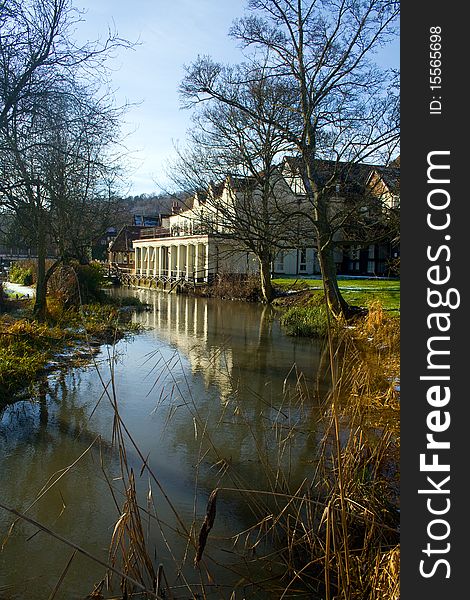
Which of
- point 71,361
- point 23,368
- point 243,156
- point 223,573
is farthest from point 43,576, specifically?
point 243,156

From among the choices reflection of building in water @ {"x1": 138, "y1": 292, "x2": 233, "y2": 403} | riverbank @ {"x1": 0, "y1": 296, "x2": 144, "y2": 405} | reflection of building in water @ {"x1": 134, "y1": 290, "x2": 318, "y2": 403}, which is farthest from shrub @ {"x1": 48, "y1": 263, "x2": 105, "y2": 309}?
reflection of building in water @ {"x1": 138, "y1": 292, "x2": 233, "y2": 403}

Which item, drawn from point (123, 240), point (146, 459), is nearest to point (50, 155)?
point (146, 459)

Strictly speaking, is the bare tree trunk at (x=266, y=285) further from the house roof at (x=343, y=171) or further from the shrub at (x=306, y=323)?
the shrub at (x=306, y=323)

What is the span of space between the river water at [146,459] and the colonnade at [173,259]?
2514 cm

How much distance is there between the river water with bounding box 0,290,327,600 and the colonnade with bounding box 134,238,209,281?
25139mm

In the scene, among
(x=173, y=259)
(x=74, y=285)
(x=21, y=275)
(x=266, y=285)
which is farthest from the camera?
(x=173, y=259)

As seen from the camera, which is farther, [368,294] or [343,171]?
[368,294]

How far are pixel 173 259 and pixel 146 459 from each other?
132 ft

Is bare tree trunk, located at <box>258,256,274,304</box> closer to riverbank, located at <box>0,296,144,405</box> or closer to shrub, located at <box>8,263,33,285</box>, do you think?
riverbank, located at <box>0,296,144,405</box>

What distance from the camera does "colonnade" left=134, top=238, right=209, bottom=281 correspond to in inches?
1463

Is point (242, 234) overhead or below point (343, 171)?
below

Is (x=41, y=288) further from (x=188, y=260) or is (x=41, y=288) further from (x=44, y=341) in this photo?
(x=188, y=260)

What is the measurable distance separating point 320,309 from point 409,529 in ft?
48.9

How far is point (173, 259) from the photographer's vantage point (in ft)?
145
